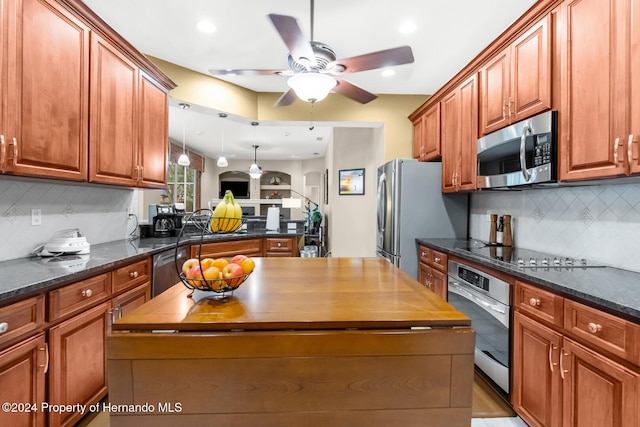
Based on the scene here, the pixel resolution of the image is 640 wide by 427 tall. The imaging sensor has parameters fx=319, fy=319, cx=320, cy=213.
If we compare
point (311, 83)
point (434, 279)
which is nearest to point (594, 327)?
point (434, 279)

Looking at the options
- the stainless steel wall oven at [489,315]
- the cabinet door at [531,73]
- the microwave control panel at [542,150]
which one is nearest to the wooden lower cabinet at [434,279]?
the stainless steel wall oven at [489,315]

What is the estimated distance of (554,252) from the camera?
232 centimetres

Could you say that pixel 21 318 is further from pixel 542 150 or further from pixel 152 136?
pixel 542 150

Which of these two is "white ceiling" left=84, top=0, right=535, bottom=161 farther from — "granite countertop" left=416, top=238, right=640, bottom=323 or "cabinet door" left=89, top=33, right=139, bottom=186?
"granite countertop" left=416, top=238, right=640, bottom=323

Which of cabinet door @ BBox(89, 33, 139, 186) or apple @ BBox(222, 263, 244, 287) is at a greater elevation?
cabinet door @ BBox(89, 33, 139, 186)

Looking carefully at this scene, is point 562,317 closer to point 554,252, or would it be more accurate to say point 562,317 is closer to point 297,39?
point 554,252

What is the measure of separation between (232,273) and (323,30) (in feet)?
7.68

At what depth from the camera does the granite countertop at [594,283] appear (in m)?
1.19

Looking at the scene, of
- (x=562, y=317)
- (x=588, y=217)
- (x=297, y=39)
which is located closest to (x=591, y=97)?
(x=588, y=217)

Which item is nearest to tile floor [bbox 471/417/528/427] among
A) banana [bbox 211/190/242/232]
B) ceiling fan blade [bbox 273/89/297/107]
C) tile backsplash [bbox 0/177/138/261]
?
banana [bbox 211/190/242/232]

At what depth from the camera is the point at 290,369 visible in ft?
3.05

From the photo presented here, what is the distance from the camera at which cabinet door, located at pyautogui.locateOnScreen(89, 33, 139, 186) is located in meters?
2.12

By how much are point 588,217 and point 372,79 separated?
2.43m

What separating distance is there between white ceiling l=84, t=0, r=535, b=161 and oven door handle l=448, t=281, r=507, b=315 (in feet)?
6.73
